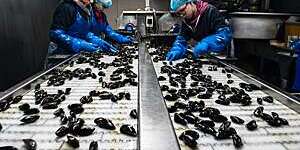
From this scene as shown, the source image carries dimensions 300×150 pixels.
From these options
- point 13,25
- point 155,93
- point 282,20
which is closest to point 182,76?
point 155,93

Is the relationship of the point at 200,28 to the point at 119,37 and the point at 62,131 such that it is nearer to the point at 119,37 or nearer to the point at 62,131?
the point at 119,37

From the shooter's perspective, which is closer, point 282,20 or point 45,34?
point 282,20

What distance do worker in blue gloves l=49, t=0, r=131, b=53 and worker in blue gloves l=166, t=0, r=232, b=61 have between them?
37.1 inches

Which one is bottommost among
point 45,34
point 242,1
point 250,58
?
point 250,58

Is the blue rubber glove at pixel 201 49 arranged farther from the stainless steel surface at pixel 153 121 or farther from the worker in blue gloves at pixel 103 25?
the worker in blue gloves at pixel 103 25

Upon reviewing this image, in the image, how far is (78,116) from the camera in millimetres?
1404

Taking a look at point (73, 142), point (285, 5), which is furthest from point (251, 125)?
point (285, 5)

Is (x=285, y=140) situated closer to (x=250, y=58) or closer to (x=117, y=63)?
(x=117, y=63)

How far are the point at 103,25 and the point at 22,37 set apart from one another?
1.27m

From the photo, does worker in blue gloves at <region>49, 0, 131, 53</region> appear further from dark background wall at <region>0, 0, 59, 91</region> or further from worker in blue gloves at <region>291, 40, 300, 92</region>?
worker in blue gloves at <region>291, 40, 300, 92</region>

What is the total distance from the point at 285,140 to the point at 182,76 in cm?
115

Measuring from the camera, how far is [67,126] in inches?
48.4

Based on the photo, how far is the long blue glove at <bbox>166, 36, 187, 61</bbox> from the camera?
313cm

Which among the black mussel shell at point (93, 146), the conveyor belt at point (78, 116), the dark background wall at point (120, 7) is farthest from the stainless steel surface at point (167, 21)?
the black mussel shell at point (93, 146)
